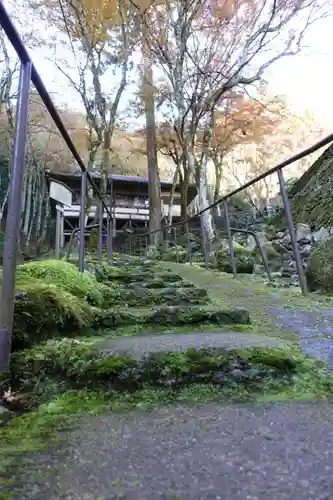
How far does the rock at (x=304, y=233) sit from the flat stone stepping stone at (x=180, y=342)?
7.02 meters

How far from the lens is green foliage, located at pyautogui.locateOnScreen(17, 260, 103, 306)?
214 cm

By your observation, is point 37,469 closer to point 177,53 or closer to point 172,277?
point 172,277

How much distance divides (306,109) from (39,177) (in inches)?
555

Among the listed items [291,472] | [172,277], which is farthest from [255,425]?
[172,277]

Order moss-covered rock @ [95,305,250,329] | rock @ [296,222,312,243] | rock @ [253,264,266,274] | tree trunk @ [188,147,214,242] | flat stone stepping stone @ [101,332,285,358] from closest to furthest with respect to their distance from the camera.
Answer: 1. flat stone stepping stone @ [101,332,285,358]
2. moss-covered rock @ [95,305,250,329]
3. rock @ [253,264,266,274]
4. rock @ [296,222,312,243]
5. tree trunk @ [188,147,214,242]

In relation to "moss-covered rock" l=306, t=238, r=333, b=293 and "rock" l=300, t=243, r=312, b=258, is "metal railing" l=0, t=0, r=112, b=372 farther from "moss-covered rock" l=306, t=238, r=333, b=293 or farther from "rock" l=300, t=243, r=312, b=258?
"rock" l=300, t=243, r=312, b=258

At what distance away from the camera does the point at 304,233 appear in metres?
8.55

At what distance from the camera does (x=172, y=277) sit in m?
3.85

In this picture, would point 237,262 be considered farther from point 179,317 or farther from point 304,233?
point 179,317

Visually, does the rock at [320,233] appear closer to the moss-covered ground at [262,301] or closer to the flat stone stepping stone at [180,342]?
the moss-covered ground at [262,301]

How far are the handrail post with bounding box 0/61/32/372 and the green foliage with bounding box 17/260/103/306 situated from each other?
24.9 inches

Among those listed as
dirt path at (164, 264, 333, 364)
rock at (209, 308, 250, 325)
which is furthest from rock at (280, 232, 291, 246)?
rock at (209, 308, 250, 325)

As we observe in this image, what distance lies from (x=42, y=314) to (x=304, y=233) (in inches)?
309

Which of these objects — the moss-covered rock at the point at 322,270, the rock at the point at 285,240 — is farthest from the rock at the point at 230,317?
the rock at the point at 285,240
